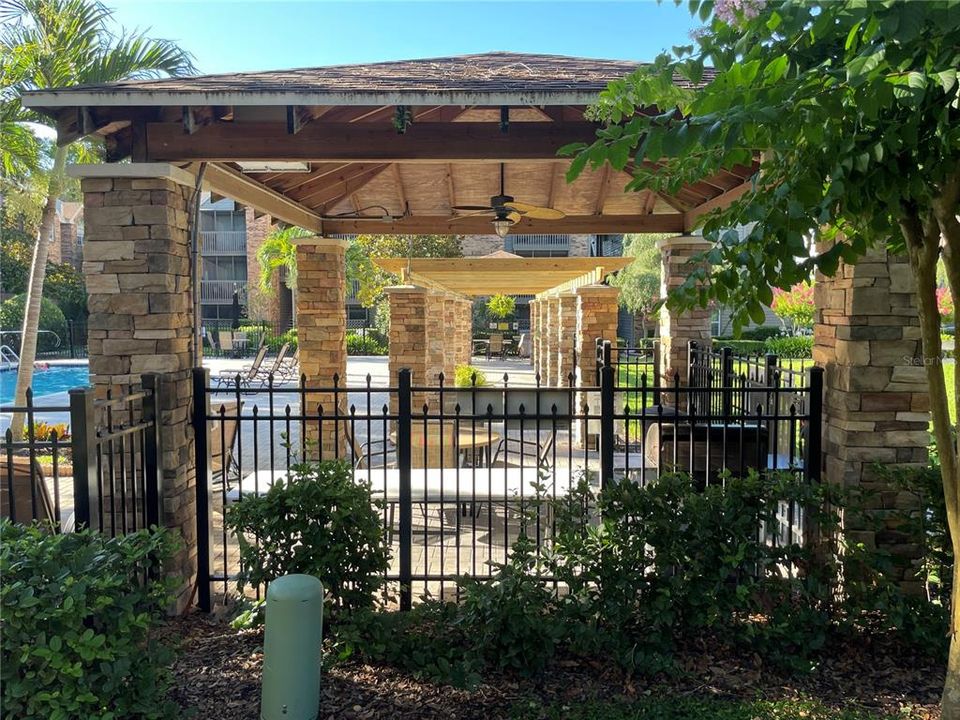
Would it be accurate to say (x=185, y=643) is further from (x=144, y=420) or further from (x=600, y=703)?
(x=600, y=703)

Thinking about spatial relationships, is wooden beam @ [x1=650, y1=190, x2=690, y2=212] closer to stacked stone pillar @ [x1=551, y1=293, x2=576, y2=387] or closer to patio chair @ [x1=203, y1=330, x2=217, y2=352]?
stacked stone pillar @ [x1=551, y1=293, x2=576, y2=387]

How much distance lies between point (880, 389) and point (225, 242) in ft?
126

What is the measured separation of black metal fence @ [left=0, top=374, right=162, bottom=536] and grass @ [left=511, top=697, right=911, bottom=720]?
2.28 metres

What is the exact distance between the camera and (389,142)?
4.44 metres

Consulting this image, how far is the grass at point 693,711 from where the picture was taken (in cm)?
300

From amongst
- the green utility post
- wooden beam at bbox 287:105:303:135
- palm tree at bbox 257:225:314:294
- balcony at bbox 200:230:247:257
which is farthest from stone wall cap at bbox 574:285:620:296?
balcony at bbox 200:230:247:257

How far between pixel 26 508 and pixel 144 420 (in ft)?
5.75

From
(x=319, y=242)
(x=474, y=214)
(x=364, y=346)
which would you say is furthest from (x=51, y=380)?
(x=474, y=214)

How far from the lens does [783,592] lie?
3.52 meters

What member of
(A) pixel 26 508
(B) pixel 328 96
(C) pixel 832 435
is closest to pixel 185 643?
(A) pixel 26 508

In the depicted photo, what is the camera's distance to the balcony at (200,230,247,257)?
37.8m

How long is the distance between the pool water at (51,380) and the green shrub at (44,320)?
389 cm

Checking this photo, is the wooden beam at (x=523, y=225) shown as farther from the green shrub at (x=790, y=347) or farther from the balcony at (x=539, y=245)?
the balcony at (x=539, y=245)

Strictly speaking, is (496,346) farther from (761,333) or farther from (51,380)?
(51,380)
